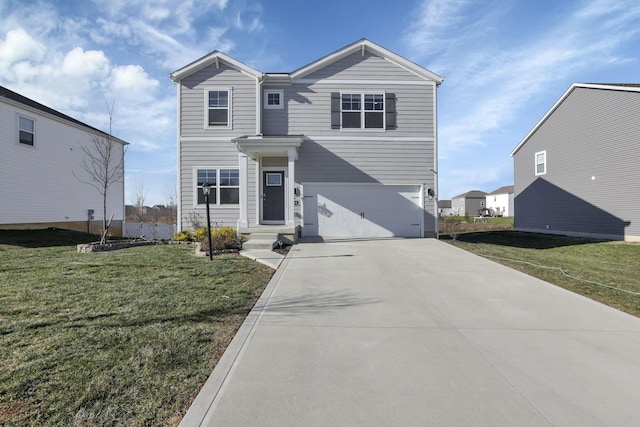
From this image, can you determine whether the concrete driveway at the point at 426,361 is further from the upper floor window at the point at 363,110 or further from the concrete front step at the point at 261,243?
A: the upper floor window at the point at 363,110

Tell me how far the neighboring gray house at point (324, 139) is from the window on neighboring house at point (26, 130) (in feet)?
29.8

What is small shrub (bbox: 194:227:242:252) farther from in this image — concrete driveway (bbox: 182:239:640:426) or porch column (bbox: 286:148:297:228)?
concrete driveway (bbox: 182:239:640:426)

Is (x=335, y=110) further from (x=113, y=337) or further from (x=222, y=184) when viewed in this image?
(x=113, y=337)

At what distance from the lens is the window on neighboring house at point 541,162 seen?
1792 centimetres

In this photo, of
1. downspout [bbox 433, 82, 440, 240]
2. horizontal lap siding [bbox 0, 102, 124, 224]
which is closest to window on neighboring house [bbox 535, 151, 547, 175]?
downspout [bbox 433, 82, 440, 240]

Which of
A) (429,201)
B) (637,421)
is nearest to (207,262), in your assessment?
(637,421)

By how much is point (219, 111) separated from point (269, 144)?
2.86 meters

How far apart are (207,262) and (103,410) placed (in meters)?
5.20

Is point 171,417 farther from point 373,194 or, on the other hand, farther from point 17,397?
point 373,194

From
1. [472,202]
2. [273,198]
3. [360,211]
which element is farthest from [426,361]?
[472,202]

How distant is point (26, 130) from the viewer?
1540 centimetres

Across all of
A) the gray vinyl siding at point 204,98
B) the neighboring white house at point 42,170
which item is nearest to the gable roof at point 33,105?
the neighboring white house at point 42,170

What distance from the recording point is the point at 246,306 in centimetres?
446

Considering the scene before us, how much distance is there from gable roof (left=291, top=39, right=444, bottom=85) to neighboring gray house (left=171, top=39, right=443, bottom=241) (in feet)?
0.12
